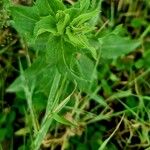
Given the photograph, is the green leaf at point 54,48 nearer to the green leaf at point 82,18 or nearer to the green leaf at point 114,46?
the green leaf at point 82,18

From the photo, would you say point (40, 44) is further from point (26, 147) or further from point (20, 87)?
point (26, 147)

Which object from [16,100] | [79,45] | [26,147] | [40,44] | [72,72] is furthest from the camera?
[16,100]

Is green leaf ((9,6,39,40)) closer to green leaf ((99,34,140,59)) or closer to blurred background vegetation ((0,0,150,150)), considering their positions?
blurred background vegetation ((0,0,150,150))

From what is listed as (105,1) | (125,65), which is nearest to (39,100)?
(125,65)

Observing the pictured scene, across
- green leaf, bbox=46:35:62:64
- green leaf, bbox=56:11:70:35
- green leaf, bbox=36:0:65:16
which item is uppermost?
green leaf, bbox=36:0:65:16

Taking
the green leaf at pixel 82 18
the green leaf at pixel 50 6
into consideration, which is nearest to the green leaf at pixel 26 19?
the green leaf at pixel 50 6

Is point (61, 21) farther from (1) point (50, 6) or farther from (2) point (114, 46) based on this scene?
(2) point (114, 46)

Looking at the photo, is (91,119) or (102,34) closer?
(102,34)

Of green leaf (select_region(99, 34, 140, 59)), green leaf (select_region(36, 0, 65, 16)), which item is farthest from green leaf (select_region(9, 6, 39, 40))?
green leaf (select_region(99, 34, 140, 59))
